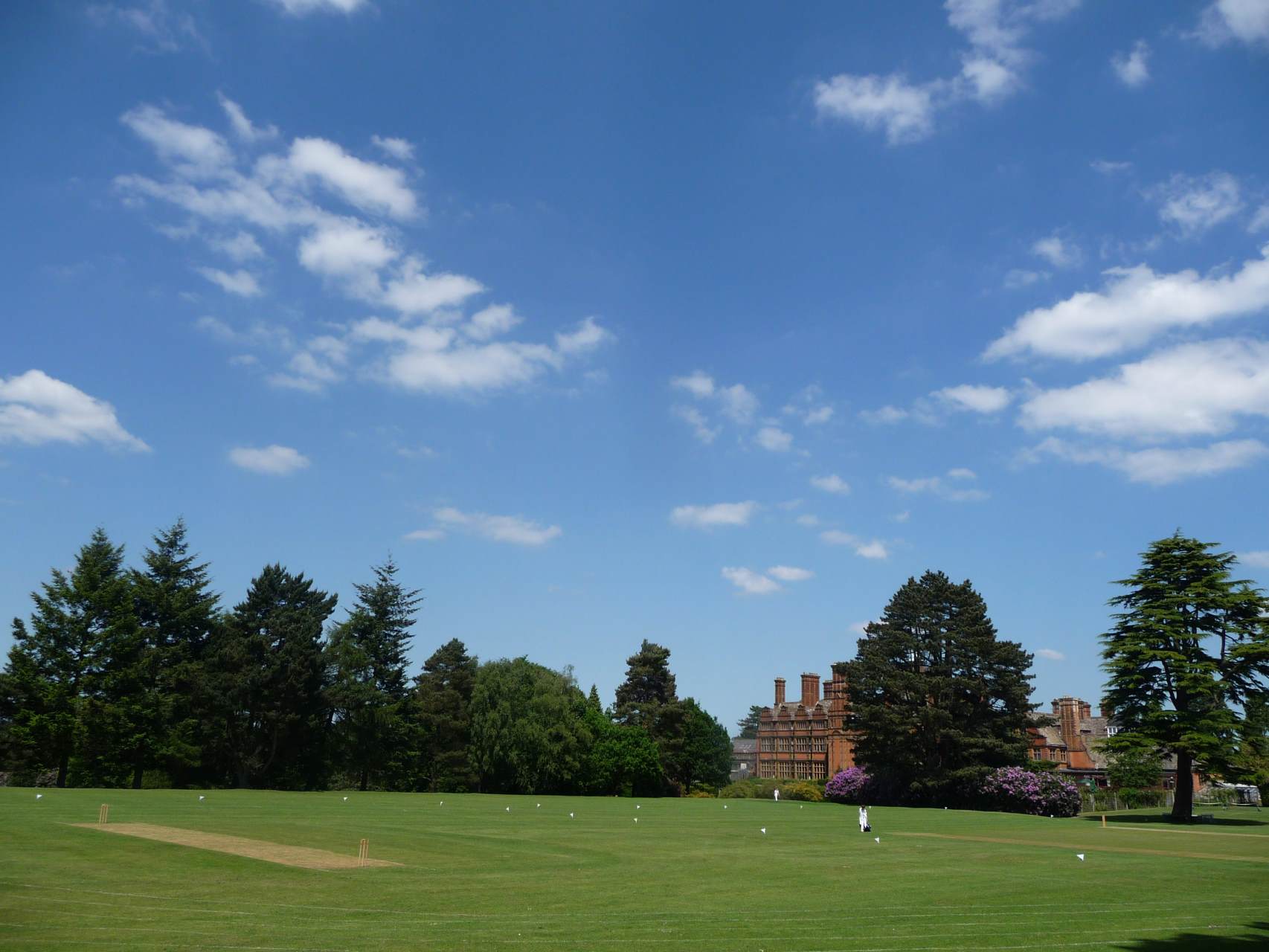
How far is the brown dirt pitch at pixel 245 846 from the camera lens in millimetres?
23688

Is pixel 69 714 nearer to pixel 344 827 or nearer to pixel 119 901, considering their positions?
pixel 344 827

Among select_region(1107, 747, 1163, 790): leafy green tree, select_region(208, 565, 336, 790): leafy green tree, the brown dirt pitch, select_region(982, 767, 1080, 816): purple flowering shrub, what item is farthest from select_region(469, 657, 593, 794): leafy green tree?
the brown dirt pitch

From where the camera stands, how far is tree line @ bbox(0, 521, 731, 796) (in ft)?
197

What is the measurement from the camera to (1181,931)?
1662cm

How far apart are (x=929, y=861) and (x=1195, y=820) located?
33.5 m

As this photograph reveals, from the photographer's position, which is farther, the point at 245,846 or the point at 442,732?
the point at 442,732

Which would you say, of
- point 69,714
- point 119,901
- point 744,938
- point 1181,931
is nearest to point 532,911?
point 744,938

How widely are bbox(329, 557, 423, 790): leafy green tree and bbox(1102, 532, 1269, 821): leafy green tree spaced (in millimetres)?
53550

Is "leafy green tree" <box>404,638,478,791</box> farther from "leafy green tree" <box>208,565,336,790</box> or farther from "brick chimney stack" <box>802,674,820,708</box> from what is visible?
"brick chimney stack" <box>802,674,820,708</box>

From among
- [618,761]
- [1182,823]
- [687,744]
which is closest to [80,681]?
[618,761]

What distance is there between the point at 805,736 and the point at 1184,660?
66.4 meters

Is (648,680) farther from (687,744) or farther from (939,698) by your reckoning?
(939,698)

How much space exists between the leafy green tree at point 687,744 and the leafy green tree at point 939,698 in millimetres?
20993

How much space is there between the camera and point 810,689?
378 feet
